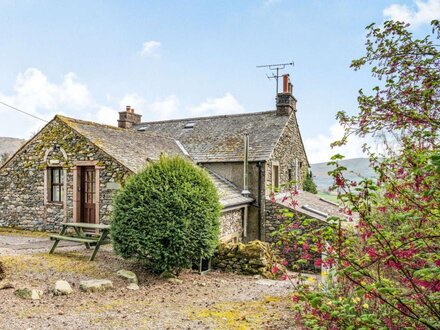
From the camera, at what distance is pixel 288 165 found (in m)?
18.9

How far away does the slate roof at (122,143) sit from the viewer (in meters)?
12.5

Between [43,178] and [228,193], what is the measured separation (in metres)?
7.33

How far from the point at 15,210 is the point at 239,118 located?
12053 mm

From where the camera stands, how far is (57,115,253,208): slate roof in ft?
41.5

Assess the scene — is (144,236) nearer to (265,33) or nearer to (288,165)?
(265,33)

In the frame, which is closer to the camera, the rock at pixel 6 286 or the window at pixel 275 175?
the rock at pixel 6 286

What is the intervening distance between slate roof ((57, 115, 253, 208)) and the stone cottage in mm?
38

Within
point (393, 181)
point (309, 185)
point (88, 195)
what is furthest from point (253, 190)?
point (393, 181)

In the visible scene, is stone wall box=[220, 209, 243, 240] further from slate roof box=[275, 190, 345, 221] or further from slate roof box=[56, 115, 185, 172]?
slate roof box=[56, 115, 185, 172]

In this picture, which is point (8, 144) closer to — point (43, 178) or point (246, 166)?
point (43, 178)

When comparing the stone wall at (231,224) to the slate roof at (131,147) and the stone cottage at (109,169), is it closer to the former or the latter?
the stone cottage at (109,169)

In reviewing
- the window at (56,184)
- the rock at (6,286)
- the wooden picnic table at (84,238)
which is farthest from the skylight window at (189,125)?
the rock at (6,286)

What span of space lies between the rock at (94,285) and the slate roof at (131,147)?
15.2 feet

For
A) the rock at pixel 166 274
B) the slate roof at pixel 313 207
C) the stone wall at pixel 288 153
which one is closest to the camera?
the rock at pixel 166 274
